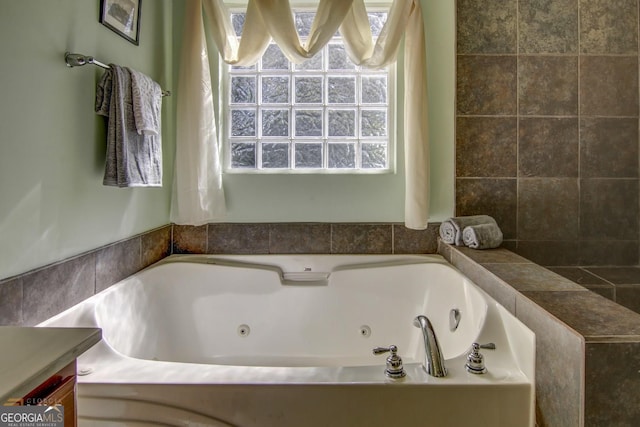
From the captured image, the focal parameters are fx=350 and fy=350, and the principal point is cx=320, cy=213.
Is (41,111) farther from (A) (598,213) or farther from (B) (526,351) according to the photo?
(A) (598,213)

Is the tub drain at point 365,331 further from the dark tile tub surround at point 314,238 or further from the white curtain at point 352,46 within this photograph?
the white curtain at point 352,46

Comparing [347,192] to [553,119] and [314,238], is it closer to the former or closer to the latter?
[314,238]

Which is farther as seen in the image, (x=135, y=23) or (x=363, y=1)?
(x=363, y=1)

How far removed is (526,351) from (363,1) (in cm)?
183

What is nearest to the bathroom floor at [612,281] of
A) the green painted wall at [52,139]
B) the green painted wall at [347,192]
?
the green painted wall at [347,192]

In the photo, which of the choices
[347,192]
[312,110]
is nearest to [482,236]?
[347,192]

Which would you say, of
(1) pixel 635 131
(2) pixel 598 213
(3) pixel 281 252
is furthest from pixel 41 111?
(1) pixel 635 131

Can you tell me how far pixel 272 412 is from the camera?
2.80ft

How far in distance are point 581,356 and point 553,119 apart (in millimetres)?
1677

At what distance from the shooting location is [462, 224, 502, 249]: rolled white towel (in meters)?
1.73

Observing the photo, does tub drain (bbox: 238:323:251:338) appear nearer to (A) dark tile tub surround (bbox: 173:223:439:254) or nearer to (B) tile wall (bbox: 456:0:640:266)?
(A) dark tile tub surround (bbox: 173:223:439:254)

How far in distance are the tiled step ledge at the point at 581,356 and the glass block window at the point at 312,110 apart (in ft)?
4.05

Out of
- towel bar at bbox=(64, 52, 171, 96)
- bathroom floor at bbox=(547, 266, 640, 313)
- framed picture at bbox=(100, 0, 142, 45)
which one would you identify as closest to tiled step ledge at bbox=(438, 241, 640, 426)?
bathroom floor at bbox=(547, 266, 640, 313)

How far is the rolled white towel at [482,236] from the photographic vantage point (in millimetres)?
1729
